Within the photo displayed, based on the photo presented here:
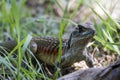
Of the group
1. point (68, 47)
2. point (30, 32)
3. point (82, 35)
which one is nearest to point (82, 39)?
point (82, 35)

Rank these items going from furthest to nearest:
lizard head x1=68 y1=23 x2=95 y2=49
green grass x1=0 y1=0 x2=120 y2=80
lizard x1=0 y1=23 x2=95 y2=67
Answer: lizard x1=0 y1=23 x2=95 y2=67 → lizard head x1=68 y1=23 x2=95 y2=49 → green grass x1=0 y1=0 x2=120 y2=80

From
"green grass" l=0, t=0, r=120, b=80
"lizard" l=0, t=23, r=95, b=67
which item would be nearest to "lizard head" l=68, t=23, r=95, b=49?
"lizard" l=0, t=23, r=95, b=67

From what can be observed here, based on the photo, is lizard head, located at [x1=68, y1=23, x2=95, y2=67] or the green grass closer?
the green grass

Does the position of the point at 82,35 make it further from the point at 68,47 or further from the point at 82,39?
the point at 68,47

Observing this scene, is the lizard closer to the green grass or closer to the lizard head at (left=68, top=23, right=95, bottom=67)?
the lizard head at (left=68, top=23, right=95, bottom=67)

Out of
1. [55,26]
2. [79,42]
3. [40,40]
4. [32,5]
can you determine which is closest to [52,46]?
[40,40]

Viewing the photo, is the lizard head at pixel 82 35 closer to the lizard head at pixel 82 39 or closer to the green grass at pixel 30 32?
the lizard head at pixel 82 39

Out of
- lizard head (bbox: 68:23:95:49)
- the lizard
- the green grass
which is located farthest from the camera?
the lizard
